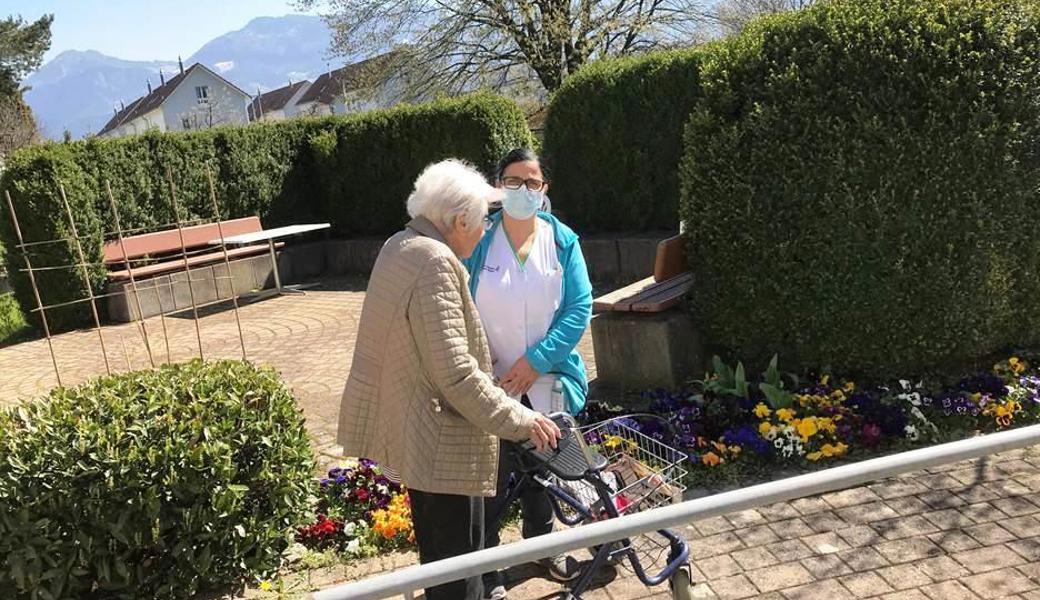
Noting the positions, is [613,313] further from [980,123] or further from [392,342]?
[392,342]

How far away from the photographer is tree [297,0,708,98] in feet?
68.8

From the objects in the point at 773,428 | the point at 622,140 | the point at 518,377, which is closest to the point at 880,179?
the point at 773,428

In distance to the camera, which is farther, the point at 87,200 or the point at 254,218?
the point at 254,218

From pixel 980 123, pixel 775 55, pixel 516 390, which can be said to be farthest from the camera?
pixel 775 55

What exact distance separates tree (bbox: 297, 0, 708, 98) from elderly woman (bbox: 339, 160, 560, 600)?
756 inches

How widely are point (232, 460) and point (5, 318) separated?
11.6m

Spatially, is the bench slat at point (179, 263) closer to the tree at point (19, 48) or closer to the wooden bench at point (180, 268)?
the wooden bench at point (180, 268)

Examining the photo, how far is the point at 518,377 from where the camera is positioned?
312cm

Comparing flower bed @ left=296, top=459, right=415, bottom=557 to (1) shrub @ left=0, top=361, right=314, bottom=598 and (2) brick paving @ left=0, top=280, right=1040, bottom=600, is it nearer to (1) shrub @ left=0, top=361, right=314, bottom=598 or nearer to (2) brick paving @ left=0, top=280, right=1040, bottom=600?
(2) brick paving @ left=0, top=280, right=1040, bottom=600

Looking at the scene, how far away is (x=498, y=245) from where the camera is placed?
3236 mm

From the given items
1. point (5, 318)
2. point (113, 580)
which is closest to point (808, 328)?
point (113, 580)

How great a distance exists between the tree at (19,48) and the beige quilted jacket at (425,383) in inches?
1520

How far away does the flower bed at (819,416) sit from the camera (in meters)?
4.23

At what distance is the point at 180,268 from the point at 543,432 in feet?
33.3
